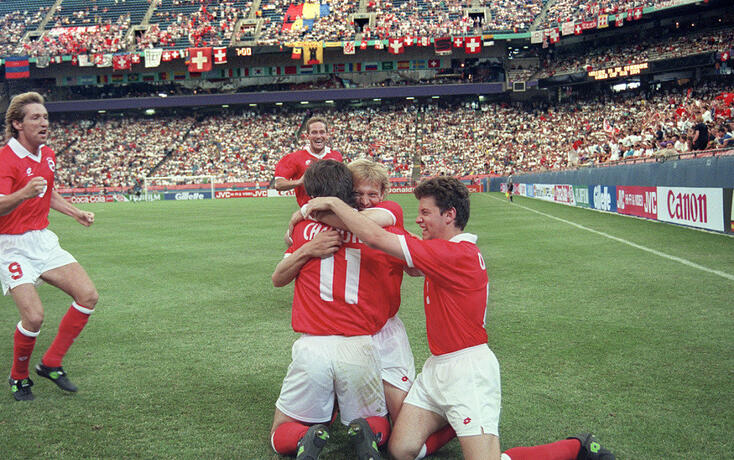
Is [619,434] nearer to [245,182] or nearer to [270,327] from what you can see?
[270,327]

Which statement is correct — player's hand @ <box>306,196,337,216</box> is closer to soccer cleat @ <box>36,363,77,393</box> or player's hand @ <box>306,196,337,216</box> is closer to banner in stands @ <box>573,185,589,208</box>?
soccer cleat @ <box>36,363,77,393</box>

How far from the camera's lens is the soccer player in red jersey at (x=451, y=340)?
3.15 metres

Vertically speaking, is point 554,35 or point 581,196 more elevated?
point 554,35

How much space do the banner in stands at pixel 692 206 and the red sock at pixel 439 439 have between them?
452 inches

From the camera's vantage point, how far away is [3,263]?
4582 mm

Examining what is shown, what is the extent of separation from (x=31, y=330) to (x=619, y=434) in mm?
4271

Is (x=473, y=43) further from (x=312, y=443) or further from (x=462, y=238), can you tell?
(x=312, y=443)

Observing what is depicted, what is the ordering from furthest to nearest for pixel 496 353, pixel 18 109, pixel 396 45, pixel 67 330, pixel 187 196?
pixel 396 45
pixel 187 196
pixel 496 353
pixel 67 330
pixel 18 109

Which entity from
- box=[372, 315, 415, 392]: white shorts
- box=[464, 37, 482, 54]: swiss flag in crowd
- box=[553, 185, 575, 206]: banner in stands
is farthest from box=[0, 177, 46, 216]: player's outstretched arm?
box=[464, 37, 482, 54]: swiss flag in crowd

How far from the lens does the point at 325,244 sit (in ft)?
11.3

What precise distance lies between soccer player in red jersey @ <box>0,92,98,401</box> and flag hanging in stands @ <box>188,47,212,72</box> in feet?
177

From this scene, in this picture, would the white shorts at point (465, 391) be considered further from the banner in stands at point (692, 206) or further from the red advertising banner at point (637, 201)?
the red advertising banner at point (637, 201)

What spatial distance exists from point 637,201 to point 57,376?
671 inches

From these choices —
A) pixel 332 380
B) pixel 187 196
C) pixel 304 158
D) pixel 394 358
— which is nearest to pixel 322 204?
pixel 332 380
